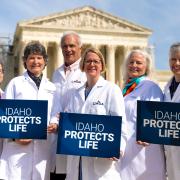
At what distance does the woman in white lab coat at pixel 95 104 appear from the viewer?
6711 millimetres

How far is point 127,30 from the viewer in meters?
63.4

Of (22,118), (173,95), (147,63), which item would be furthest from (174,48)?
(22,118)

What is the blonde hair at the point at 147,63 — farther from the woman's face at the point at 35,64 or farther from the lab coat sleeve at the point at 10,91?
the lab coat sleeve at the point at 10,91

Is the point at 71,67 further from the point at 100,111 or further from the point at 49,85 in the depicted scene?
the point at 100,111

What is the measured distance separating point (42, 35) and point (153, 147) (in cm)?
5528

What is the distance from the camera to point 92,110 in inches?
272

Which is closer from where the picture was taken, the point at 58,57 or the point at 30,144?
the point at 30,144

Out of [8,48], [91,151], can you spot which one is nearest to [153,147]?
[91,151]

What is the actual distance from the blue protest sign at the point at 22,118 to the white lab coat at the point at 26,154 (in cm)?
17

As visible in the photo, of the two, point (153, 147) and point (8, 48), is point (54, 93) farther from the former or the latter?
point (8, 48)

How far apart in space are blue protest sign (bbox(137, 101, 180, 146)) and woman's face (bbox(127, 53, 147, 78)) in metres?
0.94

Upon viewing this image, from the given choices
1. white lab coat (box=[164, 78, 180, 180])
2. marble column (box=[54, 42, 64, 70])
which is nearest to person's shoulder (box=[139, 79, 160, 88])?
white lab coat (box=[164, 78, 180, 180])

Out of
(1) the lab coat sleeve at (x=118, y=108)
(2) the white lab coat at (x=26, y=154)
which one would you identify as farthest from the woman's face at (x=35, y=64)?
(1) the lab coat sleeve at (x=118, y=108)

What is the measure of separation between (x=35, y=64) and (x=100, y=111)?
55.7 inches
